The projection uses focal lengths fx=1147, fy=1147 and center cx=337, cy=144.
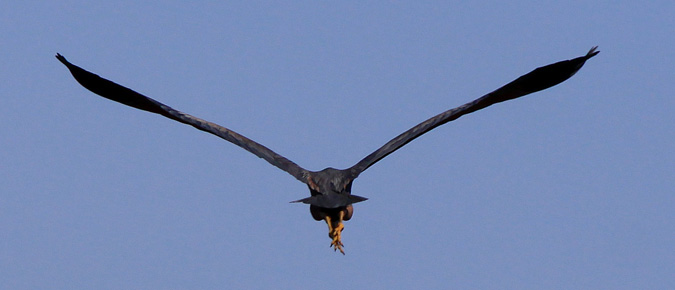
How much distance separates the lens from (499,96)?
A: 17.9 metres

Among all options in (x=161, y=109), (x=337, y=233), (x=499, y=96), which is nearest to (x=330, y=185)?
(x=337, y=233)

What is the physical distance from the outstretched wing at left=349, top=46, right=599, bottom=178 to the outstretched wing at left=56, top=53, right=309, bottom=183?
122 cm

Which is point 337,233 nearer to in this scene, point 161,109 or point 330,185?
point 330,185

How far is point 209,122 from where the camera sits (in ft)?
62.7

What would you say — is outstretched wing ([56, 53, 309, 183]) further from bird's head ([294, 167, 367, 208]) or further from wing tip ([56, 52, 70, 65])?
bird's head ([294, 167, 367, 208])

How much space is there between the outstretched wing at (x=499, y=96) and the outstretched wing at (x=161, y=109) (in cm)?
122

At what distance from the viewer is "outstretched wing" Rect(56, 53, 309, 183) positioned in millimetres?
18391

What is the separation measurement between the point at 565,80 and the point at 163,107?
6.58 m

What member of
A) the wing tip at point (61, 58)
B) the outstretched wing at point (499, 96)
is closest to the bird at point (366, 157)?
the outstretched wing at point (499, 96)

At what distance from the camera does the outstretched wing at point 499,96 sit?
17.7 meters

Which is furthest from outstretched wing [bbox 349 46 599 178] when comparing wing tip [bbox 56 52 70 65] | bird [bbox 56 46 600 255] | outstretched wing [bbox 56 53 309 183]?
wing tip [bbox 56 52 70 65]

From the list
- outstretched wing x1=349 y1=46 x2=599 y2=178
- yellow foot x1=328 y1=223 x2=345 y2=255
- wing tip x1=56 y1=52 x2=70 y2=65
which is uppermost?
wing tip x1=56 y1=52 x2=70 y2=65

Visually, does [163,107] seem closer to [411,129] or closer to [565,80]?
[411,129]

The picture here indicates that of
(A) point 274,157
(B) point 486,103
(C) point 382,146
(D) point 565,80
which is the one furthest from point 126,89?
(D) point 565,80
